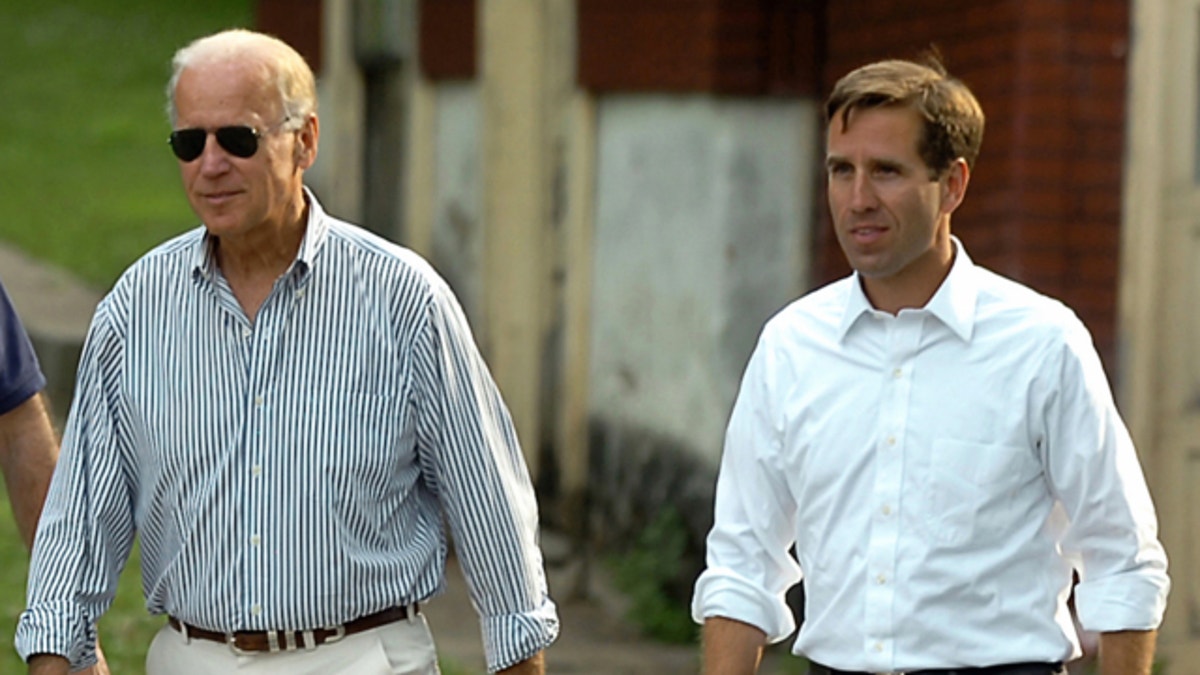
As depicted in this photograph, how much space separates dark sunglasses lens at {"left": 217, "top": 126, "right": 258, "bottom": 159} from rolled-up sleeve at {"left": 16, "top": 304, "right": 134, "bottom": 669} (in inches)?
16.6

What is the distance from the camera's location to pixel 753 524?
415cm

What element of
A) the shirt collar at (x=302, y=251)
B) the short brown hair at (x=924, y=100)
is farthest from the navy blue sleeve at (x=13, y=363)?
the short brown hair at (x=924, y=100)

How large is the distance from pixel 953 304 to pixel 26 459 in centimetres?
199

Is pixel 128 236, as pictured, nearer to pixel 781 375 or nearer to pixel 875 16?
pixel 875 16

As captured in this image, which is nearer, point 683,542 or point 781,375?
point 781,375

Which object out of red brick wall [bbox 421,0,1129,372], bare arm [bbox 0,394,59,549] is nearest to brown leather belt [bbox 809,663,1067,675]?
bare arm [bbox 0,394,59,549]

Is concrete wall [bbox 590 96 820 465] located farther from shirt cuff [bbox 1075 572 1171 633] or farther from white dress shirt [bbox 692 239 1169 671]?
shirt cuff [bbox 1075 572 1171 633]

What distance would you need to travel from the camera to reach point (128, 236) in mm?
18812

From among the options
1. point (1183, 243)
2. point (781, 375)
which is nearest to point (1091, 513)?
point (781, 375)

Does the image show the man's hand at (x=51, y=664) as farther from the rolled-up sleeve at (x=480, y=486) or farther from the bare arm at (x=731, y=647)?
the bare arm at (x=731, y=647)

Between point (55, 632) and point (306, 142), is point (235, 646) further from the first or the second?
point (306, 142)

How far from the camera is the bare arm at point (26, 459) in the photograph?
4809mm

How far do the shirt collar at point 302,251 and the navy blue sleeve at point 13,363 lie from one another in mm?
628

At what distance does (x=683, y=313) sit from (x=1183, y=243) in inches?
88.1
